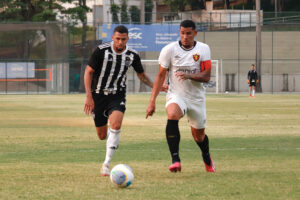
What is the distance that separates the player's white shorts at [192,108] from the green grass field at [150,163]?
69cm

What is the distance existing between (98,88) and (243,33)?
52425 mm

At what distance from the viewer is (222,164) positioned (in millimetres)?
10172

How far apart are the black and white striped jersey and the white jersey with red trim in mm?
613

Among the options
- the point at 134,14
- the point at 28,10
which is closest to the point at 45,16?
the point at 28,10

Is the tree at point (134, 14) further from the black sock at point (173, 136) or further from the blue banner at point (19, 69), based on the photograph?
the black sock at point (173, 136)

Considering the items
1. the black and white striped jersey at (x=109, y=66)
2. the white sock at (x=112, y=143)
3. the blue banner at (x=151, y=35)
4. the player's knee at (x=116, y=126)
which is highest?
the blue banner at (x=151, y=35)

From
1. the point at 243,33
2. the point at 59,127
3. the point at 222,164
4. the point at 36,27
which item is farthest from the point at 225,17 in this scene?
the point at 222,164

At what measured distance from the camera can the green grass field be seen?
295 inches

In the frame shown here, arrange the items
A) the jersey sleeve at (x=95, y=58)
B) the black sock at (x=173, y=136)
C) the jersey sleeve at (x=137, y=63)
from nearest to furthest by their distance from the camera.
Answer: the black sock at (x=173, y=136)
the jersey sleeve at (x=95, y=58)
the jersey sleeve at (x=137, y=63)

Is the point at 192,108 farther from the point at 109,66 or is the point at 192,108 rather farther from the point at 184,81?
the point at 109,66

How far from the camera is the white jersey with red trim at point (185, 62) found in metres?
9.16

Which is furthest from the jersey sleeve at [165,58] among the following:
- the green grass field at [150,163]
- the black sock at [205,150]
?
the green grass field at [150,163]

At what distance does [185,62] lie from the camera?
919 centimetres

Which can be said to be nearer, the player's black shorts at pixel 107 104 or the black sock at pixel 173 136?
the black sock at pixel 173 136
